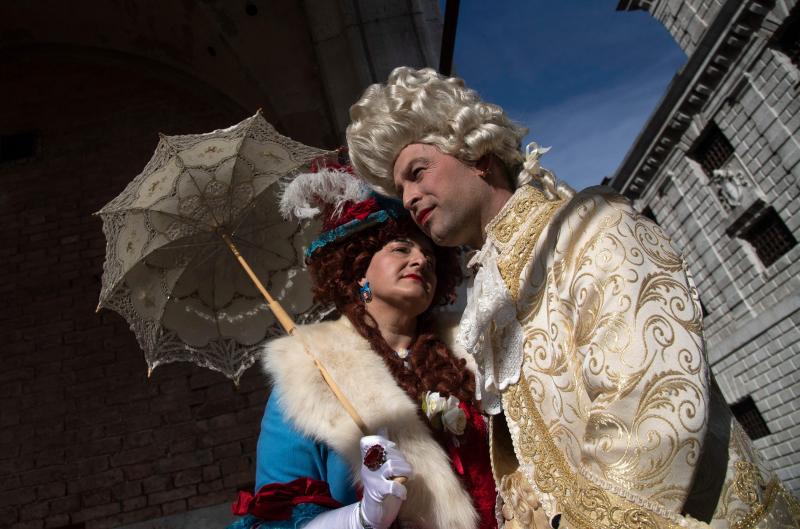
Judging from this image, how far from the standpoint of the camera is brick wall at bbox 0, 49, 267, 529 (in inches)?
189

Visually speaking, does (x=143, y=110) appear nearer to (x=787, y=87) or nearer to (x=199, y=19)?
(x=199, y=19)

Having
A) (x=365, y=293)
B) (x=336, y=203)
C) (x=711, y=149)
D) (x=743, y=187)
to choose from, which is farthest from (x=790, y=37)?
(x=365, y=293)

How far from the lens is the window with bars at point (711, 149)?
1800 cm

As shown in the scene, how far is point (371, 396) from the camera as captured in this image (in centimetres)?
221


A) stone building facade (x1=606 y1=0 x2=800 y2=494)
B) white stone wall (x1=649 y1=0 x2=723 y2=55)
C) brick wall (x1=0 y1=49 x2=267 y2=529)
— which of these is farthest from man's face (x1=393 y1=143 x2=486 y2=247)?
white stone wall (x1=649 y1=0 x2=723 y2=55)

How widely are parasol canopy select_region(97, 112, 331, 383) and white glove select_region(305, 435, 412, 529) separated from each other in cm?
114

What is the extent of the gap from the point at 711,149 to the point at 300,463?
1935cm

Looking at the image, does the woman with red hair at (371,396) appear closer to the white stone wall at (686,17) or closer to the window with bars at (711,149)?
the window with bars at (711,149)

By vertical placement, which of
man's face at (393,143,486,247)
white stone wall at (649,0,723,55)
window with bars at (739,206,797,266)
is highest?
white stone wall at (649,0,723,55)

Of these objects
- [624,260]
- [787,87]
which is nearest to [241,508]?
[624,260]

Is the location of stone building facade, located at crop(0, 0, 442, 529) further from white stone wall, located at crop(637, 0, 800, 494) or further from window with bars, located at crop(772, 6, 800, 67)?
white stone wall, located at crop(637, 0, 800, 494)

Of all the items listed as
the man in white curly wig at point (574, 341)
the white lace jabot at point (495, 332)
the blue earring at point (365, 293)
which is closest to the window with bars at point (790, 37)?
the blue earring at point (365, 293)

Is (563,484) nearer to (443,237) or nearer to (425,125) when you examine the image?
(443,237)

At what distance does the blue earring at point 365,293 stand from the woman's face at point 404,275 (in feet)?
0.06
